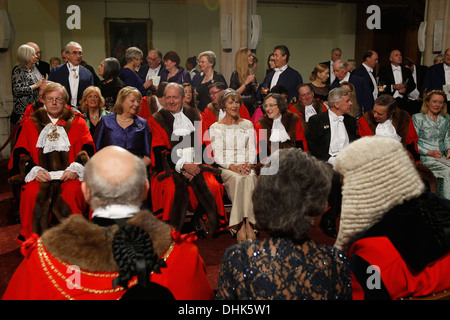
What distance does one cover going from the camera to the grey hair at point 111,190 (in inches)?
65.2

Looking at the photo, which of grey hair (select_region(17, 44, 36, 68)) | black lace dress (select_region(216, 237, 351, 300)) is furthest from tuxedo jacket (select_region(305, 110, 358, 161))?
grey hair (select_region(17, 44, 36, 68))

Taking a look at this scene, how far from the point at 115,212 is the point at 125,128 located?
312cm

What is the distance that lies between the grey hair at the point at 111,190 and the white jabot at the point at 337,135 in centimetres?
358

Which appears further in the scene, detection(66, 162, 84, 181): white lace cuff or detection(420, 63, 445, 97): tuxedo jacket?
detection(420, 63, 445, 97): tuxedo jacket

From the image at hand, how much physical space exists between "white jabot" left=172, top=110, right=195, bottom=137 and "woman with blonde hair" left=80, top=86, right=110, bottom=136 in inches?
39.8

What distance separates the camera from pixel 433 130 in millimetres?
5332

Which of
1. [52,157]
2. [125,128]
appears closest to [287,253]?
[52,157]

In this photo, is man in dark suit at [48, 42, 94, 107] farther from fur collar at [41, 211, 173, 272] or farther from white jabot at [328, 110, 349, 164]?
fur collar at [41, 211, 173, 272]

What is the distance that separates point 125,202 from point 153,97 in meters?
4.45

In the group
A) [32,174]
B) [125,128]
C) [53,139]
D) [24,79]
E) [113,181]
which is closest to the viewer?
[113,181]

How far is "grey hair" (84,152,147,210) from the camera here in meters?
1.66

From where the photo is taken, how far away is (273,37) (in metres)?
14.2

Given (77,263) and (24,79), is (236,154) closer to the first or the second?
(77,263)

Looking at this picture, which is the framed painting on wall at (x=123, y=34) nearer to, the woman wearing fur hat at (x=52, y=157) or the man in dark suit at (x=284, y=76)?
the man in dark suit at (x=284, y=76)
